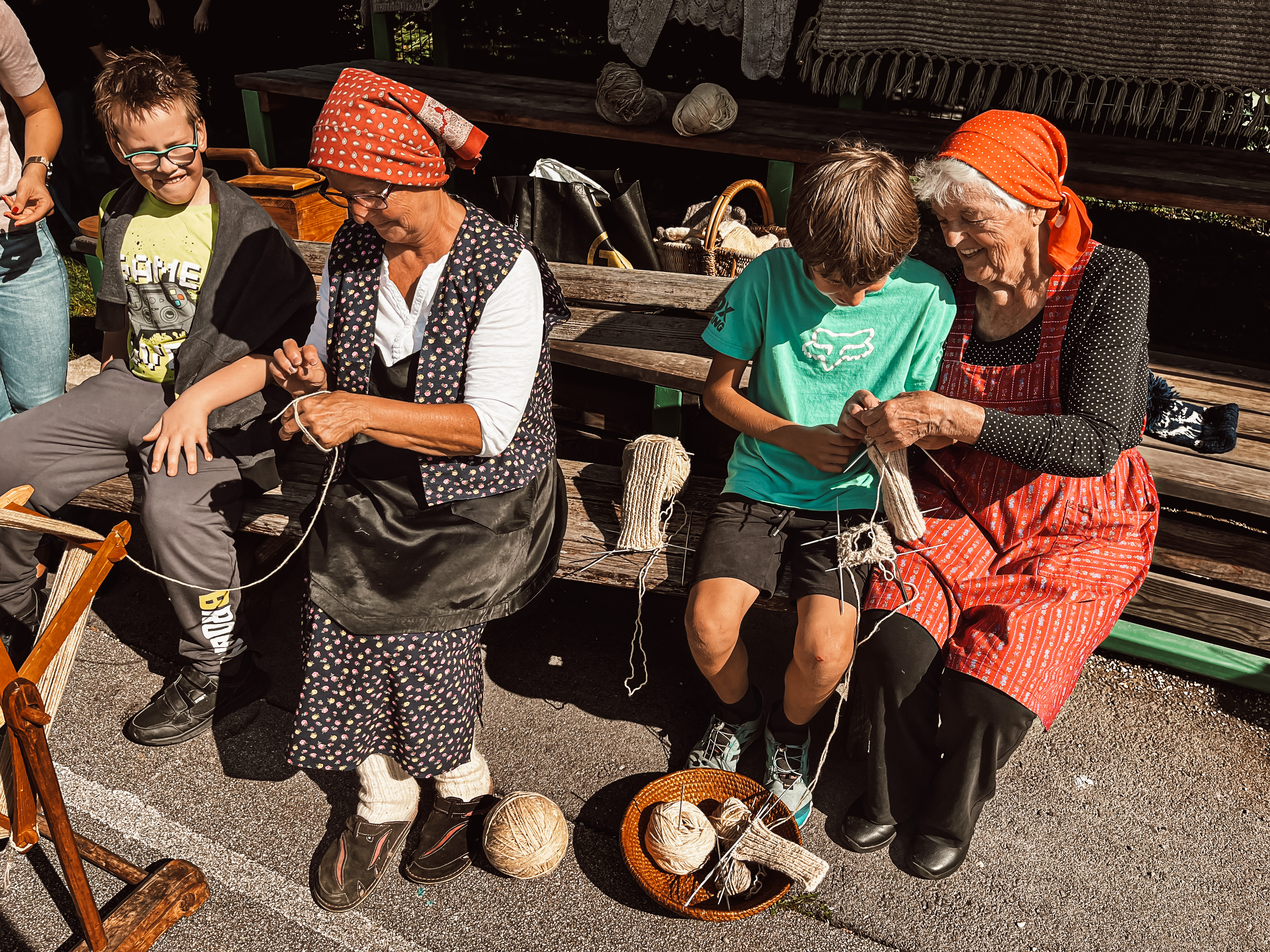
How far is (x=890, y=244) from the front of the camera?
2.11 meters

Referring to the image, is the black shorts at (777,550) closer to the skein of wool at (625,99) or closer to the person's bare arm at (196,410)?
the person's bare arm at (196,410)

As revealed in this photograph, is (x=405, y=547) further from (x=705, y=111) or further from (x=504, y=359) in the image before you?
(x=705, y=111)

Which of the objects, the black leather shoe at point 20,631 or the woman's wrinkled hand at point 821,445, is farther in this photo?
the black leather shoe at point 20,631

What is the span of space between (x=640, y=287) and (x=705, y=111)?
1273 millimetres

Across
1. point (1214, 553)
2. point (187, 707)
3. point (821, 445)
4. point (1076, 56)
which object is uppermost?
point (1076, 56)

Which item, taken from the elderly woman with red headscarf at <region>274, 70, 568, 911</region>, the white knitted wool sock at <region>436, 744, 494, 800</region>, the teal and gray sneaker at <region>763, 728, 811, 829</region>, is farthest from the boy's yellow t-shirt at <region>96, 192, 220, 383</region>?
the teal and gray sneaker at <region>763, 728, 811, 829</region>

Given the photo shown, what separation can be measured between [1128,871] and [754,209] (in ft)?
12.2

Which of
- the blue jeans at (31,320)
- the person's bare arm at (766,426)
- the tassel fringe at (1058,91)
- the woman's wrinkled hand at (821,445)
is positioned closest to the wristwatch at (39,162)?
the blue jeans at (31,320)

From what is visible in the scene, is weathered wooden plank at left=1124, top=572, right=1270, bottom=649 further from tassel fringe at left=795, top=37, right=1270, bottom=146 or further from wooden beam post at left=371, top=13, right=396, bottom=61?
wooden beam post at left=371, top=13, right=396, bottom=61

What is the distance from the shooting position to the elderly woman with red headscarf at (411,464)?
7.03 ft

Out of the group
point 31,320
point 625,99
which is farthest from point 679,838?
point 625,99

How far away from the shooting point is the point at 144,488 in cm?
291

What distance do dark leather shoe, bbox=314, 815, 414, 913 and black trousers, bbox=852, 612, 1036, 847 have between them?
1256mm

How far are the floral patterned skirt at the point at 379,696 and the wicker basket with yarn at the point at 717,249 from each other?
1.76 metres
